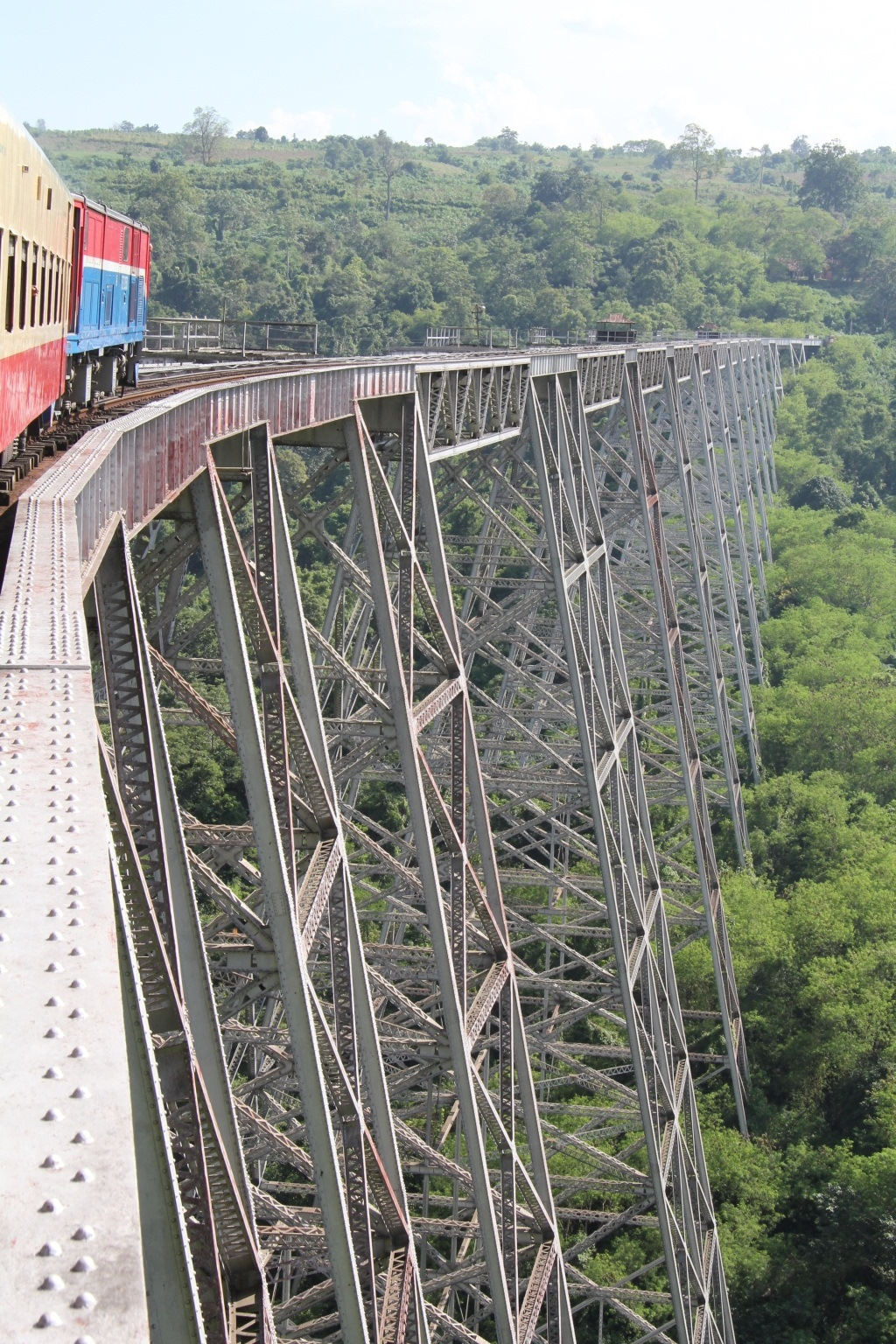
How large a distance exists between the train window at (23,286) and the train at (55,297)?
0.01m

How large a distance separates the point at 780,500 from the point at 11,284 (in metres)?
61.4

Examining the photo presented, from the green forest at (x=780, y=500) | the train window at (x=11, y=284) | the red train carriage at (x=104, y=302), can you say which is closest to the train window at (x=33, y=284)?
the train window at (x=11, y=284)

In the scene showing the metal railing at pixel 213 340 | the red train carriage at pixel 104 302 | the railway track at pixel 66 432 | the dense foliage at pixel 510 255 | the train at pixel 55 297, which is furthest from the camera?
the dense foliage at pixel 510 255

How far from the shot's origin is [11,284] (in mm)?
8352

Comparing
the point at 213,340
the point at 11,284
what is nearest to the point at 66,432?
the point at 11,284

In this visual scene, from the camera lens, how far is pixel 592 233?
124 metres

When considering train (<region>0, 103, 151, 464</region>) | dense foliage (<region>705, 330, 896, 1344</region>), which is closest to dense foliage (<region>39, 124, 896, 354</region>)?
dense foliage (<region>705, 330, 896, 1344</region>)

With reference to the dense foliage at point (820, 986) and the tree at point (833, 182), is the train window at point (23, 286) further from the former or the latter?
the tree at point (833, 182)

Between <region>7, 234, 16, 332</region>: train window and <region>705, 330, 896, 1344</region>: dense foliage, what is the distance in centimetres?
1821

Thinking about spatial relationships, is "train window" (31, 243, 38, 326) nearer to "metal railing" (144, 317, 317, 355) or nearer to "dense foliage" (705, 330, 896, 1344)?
"metal railing" (144, 317, 317, 355)

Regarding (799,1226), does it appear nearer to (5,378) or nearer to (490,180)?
(5,378)

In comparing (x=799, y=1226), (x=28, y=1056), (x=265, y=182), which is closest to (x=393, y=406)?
(x=28, y=1056)

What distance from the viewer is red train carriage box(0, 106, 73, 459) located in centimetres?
785

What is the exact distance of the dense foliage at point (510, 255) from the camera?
329 feet
